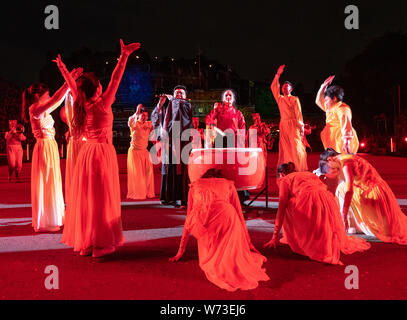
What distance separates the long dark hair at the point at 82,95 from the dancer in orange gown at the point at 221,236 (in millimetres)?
A: 1366

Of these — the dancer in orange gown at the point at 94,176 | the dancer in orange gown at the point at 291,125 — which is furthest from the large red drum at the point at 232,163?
the dancer in orange gown at the point at 291,125

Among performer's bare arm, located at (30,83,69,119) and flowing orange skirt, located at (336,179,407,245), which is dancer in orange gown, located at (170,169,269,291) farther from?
performer's bare arm, located at (30,83,69,119)

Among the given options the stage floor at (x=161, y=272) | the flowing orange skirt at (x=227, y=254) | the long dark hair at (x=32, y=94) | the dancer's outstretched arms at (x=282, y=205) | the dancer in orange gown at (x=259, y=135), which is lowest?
the stage floor at (x=161, y=272)

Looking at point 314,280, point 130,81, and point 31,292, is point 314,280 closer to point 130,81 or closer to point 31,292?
point 31,292

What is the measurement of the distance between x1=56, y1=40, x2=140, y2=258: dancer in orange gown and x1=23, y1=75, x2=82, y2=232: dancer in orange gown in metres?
1.41

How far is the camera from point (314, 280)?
10.6 ft

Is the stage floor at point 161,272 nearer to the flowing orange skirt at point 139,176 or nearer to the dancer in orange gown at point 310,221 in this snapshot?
the dancer in orange gown at point 310,221

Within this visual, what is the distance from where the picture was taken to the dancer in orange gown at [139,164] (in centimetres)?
890

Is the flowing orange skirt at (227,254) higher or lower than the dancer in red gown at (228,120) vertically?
lower

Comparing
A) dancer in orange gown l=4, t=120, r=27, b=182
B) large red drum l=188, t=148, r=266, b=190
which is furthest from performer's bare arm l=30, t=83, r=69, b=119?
dancer in orange gown l=4, t=120, r=27, b=182

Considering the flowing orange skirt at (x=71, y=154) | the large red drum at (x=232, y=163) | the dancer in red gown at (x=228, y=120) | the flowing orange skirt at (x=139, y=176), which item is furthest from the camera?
the flowing orange skirt at (x=139, y=176)

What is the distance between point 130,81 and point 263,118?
15674 millimetres

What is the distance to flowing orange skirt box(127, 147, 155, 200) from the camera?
350 inches
